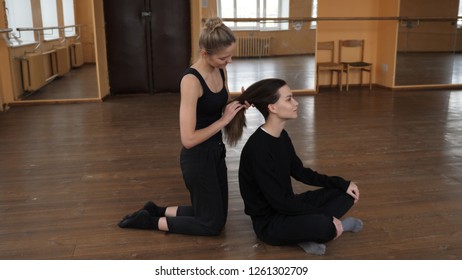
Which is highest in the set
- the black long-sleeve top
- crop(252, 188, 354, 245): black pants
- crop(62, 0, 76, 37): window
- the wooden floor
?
crop(62, 0, 76, 37): window

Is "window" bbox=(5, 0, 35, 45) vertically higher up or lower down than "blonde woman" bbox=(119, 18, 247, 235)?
higher up

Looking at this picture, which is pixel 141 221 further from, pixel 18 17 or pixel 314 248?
pixel 18 17

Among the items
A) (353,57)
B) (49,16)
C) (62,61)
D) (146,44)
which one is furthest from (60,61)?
(353,57)

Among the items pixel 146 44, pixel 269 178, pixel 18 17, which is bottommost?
pixel 269 178

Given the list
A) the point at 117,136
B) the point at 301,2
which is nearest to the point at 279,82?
the point at 117,136

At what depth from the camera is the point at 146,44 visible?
7000 millimetres

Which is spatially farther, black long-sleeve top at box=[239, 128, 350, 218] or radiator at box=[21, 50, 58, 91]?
radiator at box=[21, 50, 58, 91]

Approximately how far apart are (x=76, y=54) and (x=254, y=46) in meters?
2.62

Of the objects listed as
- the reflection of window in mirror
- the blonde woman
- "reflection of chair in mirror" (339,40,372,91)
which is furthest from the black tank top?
"reflection of chair in mirror" (339,40,372,91)

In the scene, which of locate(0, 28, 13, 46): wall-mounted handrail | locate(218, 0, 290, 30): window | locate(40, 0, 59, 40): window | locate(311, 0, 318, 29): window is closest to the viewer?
locate(0, 28, 13, 46): wall-mounted handrail

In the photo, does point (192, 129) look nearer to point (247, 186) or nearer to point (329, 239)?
point (247, 186)

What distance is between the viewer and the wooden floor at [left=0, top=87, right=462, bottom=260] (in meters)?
2.28

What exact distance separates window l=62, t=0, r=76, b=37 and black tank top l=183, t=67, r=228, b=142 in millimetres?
4777

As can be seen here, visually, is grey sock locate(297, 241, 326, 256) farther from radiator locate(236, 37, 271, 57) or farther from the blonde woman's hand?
radiator locate(236, 37, 271, 57)
